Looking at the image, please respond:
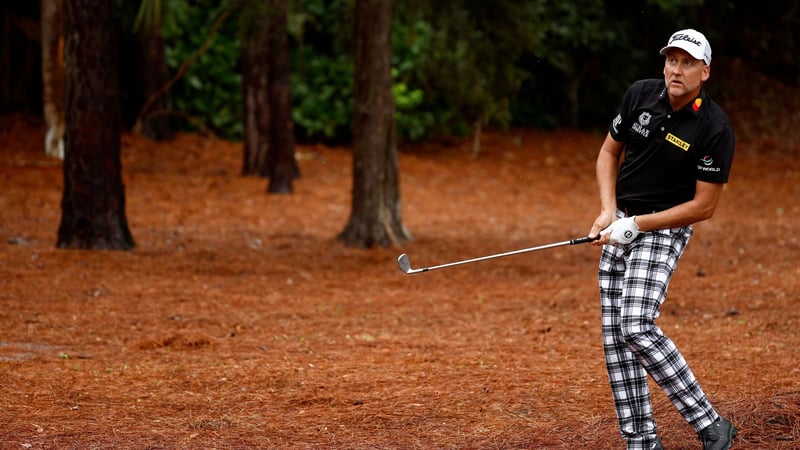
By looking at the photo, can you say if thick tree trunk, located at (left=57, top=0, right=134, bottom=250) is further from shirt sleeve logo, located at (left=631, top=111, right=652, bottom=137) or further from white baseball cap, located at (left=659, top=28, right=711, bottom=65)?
white baseball cap, located at (left=659, top=28, right=711, bottom=65)

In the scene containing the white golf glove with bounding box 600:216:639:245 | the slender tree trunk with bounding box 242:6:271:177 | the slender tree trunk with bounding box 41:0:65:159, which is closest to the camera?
the white golf glove with bounding box 600:216:639:245

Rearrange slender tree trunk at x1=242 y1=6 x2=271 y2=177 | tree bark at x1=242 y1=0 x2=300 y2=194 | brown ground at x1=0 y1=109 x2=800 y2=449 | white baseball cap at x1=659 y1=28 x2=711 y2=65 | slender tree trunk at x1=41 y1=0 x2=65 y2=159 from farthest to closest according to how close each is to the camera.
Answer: slender tree trunk at x1=242 y1=6 x2=271 y2=177, slender tree trunk at x1=41 y1=0 x2=65 y2=159, tree bark at x1=242 y1=0 x2=300 y2=194, brown ground at x1=0 y1=109 x2=800 y2=449, white baseball cap at x1=659 y1=28 x2=711 y2=65

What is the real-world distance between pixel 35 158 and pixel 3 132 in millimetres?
1950

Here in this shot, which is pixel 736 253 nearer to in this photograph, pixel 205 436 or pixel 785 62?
pixel 205 436

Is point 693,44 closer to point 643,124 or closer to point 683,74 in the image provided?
point 683,74

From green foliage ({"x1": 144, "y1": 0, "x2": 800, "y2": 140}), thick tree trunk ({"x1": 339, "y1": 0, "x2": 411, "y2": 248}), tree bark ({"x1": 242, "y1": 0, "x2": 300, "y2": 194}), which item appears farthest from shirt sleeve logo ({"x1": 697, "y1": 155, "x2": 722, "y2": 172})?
tree bark ({"x1": 242, "y1": 0, "x2": 300, "y2": 194})

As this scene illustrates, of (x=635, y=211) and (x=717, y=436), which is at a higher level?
(x=635, y=211)

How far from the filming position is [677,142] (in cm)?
474

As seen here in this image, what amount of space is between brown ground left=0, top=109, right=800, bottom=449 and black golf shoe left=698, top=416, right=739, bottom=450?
1.28 ft

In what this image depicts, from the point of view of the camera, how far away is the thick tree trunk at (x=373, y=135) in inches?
490

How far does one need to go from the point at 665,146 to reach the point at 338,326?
455cm

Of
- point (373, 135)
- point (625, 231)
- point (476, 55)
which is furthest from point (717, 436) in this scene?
point (476, 55)

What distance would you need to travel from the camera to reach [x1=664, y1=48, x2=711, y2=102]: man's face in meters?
4.69

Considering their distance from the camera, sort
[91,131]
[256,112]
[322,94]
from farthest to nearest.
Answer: [322,94] → [256,112] → [91,131]
